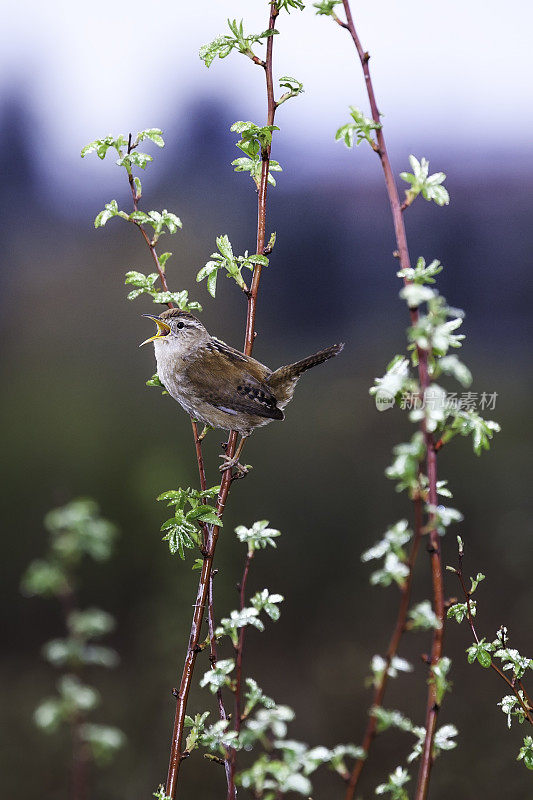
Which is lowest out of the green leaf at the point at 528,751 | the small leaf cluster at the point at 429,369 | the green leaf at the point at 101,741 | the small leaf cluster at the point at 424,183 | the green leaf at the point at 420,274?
the green leaf at the point at 101,741

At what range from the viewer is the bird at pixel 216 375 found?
2.12 meters

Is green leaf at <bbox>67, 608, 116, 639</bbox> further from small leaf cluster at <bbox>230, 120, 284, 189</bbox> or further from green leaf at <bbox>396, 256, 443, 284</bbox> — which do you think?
small leaf cluster at <bbox>230, 120, 284, 189</bbox>

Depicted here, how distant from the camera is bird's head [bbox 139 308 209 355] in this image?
2.20 m

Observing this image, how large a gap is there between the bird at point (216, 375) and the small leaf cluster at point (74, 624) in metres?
1.11

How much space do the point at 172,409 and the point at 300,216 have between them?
2339 millimetres

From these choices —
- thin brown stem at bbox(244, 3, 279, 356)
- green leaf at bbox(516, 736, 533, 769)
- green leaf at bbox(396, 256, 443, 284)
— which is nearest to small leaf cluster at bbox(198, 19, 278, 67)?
thin brown stem at bbox(244, 3, 279, 356)

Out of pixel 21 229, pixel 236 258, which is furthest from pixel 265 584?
pixel 236 258

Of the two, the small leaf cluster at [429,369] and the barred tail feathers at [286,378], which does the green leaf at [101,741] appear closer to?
the small leaf cluster at [429,369]

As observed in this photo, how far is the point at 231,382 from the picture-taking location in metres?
2.21

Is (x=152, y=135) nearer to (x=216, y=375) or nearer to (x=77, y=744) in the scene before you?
(x=216, y=375)

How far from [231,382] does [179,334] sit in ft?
0.70

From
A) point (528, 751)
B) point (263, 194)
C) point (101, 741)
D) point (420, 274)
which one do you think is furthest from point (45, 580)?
point (528, 751)

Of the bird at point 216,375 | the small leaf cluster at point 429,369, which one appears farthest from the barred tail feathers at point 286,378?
the small leaf cluster at point 429,369

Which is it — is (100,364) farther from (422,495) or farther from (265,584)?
(422,495)
